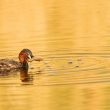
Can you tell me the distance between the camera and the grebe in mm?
16984

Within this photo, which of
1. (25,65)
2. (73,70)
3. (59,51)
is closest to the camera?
(73,70)

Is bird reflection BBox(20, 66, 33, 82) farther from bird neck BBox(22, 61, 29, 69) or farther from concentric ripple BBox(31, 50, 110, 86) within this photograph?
concentric ripple BBox(31, 50, 110, 86)

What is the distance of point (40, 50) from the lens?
1833 cm

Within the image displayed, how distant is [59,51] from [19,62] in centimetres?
103

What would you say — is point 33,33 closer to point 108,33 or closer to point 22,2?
point 108,33

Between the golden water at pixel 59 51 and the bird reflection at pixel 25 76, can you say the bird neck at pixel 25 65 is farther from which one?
the golden water at pixel 59 51

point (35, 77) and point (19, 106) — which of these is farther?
point (35, 77)

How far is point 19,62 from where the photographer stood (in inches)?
695

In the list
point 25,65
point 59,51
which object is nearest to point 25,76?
point 25,65

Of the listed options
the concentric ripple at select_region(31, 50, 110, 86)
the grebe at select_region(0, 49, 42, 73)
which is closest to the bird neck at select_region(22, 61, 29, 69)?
the grebe at select_region(0, 49, 42, 73)

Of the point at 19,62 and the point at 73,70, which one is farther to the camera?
the point at 19,62

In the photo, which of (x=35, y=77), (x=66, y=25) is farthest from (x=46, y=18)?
(x=35, y=77)

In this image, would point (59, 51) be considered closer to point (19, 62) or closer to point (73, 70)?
point (19, 62)

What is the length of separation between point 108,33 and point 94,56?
2.79 meters
